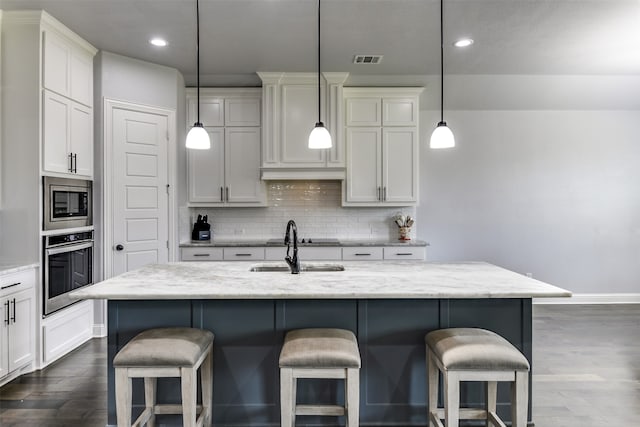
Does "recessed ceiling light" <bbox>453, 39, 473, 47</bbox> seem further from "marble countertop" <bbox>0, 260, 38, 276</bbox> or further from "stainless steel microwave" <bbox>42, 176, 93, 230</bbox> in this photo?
"marble countertop" <bbox>0, 260, 38, 276</bbox>

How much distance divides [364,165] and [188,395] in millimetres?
3350

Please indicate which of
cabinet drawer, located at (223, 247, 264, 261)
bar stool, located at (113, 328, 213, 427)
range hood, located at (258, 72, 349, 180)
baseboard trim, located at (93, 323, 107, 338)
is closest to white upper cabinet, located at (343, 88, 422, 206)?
range hood, located at (258, 72, 349, 180)

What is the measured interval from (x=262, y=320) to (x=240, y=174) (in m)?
2.70

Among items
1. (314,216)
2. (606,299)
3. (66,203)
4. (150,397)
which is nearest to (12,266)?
(66,203)

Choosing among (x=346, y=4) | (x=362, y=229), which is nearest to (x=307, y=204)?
(x=362, y=229)

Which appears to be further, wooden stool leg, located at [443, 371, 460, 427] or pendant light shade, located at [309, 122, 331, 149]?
pendant light shade, located at [309, 122, 331, 149]

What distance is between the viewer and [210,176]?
4.65 m

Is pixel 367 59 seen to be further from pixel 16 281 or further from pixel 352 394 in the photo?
pixel 16 281

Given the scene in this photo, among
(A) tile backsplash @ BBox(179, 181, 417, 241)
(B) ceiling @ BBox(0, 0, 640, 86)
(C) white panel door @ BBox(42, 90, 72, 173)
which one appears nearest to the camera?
(B) ceiling @ BBox(0, 0, 640, 86)

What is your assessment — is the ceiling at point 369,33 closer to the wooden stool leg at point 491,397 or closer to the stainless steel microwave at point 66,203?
the stainless steel microwave at point 66,203

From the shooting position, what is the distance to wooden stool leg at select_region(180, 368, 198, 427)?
1.85m

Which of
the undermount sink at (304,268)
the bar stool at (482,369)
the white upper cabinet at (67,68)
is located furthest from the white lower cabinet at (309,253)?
the bar stool at (482,369)

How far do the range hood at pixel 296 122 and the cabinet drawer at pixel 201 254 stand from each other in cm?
108

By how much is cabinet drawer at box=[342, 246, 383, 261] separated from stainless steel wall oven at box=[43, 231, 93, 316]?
2530mm
